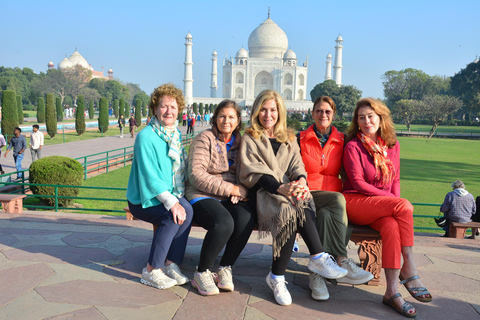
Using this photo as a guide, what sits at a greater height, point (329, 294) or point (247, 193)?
point (247, 193)

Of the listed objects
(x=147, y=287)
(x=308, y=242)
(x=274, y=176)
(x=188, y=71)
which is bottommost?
(x=147, y=287)

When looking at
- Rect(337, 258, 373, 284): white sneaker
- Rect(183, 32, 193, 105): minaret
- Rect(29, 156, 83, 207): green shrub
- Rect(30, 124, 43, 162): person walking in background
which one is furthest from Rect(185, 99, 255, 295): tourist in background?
Rect(183, 32, 193, 105): minaret

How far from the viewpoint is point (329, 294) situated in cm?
260

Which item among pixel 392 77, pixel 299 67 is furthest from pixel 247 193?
pixel 299 67

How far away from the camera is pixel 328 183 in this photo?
297 centimetres

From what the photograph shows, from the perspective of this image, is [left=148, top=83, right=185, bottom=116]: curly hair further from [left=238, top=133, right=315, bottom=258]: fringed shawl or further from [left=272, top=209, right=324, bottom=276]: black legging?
[left=272, top=209, right=324, bottom=276]: black legging

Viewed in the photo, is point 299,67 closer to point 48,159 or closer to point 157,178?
point 48,159

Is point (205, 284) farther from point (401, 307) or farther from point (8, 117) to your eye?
point (8, 117)

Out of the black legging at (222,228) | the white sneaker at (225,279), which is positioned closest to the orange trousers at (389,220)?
the black legging at (222,228)

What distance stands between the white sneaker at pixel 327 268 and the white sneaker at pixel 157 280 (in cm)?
88

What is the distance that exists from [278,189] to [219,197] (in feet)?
1.39

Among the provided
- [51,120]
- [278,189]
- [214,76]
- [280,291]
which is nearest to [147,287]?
[280,291]

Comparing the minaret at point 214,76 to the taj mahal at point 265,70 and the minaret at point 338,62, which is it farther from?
the minaret at point 338,62

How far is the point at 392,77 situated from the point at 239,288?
48771mm
